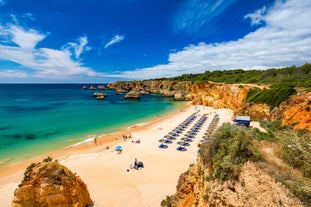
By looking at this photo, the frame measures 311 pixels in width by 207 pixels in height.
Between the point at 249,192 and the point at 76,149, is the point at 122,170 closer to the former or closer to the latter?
the point at 76,149

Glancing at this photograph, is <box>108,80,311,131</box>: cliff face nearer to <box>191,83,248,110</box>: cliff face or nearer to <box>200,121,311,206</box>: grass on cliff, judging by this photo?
<box>191,83,248,110</box>: cliff face

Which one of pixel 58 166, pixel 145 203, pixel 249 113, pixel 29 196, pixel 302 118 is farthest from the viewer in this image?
pixel 249 113

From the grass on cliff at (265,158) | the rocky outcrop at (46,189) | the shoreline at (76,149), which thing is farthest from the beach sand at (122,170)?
the grass on cliff at (265,158)

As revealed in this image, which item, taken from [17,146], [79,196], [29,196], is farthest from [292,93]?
[17,146]

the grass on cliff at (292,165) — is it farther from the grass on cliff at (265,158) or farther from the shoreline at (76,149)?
the shoreline at (76,149)

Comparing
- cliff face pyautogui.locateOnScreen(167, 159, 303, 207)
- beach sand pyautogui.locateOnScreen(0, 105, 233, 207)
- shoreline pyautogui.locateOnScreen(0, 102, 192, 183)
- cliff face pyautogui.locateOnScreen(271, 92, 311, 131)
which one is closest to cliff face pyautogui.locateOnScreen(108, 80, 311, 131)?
cliff face pyautogui.locateOnScreen(271, 92, 311, 131)

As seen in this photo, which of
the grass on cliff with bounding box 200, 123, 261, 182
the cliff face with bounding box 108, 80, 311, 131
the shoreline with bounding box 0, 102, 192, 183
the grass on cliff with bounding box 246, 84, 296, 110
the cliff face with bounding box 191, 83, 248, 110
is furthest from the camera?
the cliff face with bounding box 191, 83, 248, 110

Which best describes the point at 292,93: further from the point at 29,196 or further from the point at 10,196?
the point at 10,196
